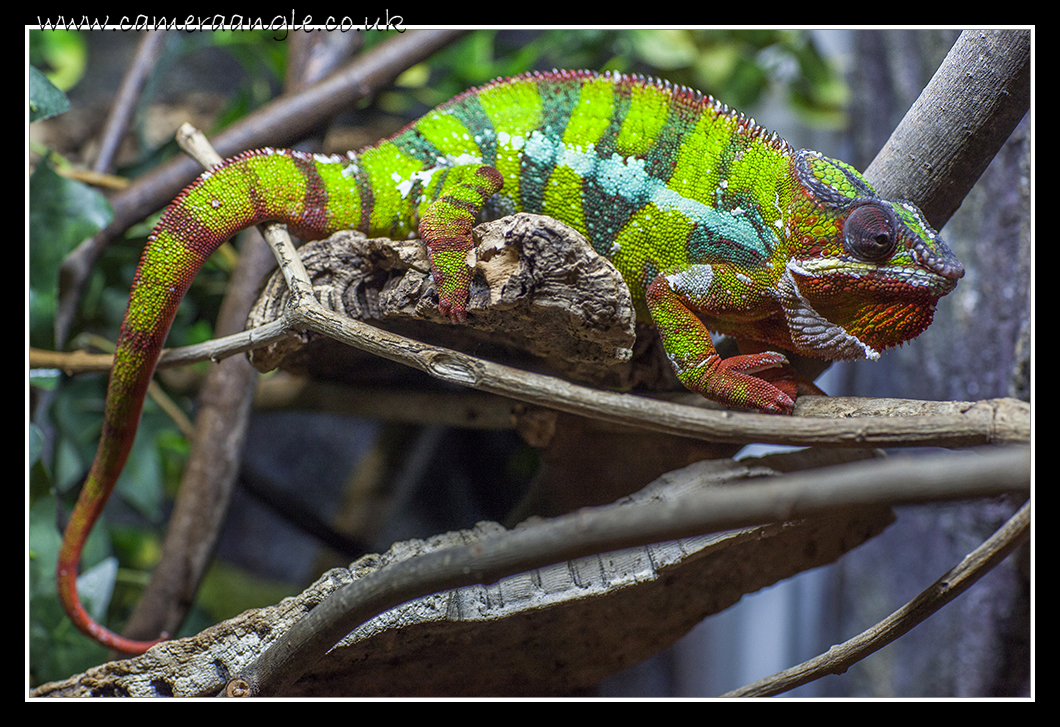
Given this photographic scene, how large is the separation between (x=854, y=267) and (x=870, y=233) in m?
0.04

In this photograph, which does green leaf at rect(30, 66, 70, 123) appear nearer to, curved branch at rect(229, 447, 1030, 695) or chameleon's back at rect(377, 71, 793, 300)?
chameleon's back at rect(377, 71, 793, 300)

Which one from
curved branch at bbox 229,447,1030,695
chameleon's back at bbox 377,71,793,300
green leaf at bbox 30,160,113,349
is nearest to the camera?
curved branch at bbox 229,447,1030,695

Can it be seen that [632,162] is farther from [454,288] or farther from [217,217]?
[217,217]

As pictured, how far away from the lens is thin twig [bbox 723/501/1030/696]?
875 mm

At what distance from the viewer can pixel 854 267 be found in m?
0.89

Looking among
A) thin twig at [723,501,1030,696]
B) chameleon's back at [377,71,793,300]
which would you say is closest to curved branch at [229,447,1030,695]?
thin twig at [723,501,1030,696]

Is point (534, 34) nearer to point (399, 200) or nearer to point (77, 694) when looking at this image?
point (399, 200)

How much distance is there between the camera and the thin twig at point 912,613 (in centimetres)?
87

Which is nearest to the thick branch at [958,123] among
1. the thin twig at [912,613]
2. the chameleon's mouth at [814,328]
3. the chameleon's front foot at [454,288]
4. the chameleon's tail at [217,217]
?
the chameleon's mouth at [814,328]

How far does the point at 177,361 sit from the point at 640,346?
2.37 feet

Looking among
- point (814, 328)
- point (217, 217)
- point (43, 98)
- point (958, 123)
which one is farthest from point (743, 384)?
point (43, 98)

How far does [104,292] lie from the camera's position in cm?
Answer: 177

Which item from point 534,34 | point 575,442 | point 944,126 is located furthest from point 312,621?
point 534,34

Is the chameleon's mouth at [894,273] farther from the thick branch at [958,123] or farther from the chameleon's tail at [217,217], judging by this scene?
the chameleon's tail at [217,217]
